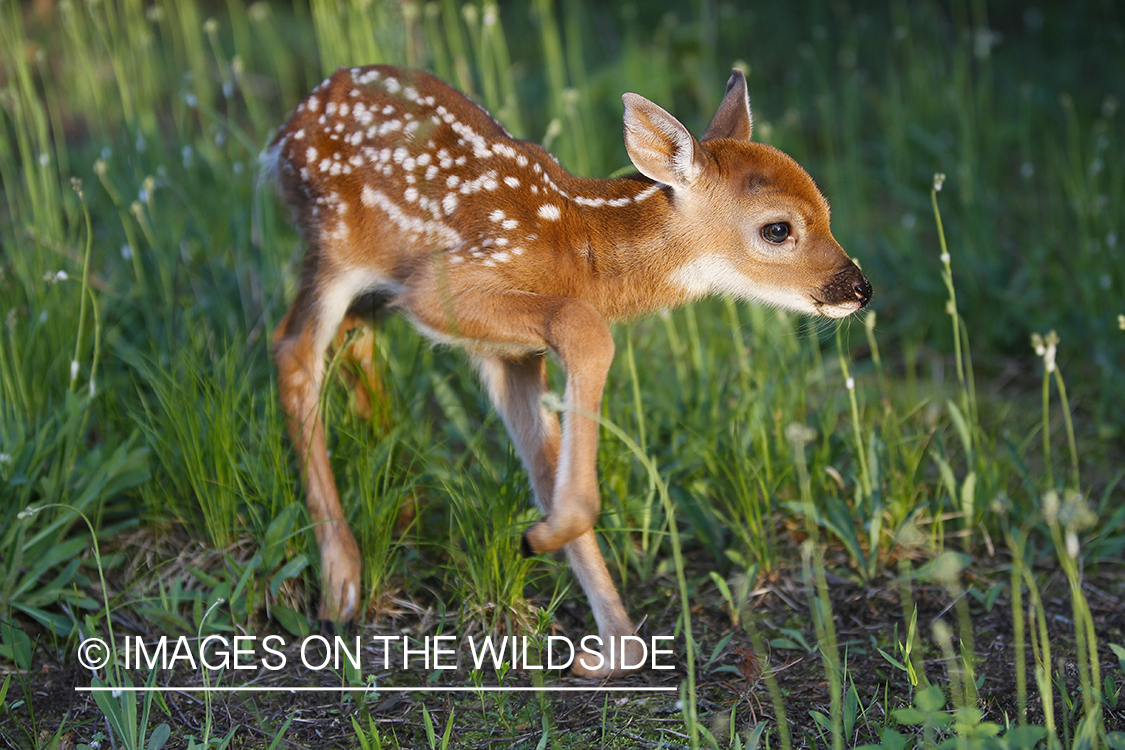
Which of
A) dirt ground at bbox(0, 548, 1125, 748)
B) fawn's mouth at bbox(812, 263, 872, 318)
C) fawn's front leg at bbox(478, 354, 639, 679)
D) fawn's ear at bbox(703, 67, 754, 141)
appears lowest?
dirt ground at bbox(0, 548, 1125, 748)

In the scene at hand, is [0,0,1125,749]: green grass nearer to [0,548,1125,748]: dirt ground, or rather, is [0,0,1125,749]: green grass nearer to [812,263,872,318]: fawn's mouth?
[0,548,1125,748]: dirt ground

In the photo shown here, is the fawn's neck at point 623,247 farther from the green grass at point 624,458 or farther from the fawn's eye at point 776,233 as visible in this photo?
the green grass at point 624,458

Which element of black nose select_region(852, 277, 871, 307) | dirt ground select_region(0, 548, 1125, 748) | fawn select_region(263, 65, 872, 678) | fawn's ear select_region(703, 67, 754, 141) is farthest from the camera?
fawn's ear select_region(703, 67, 754, 141)

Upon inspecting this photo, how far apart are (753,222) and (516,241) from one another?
2.14 feet

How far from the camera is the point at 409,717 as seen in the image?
266 cm

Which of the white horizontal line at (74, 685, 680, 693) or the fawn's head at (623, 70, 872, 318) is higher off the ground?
the fawn's head at (623, 70, 872, 318)

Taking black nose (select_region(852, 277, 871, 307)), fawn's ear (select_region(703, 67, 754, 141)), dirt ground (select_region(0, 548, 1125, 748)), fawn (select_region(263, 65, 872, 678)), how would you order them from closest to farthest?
dirt ground (select_region(0, 548, 1125, 748)) < fawn (select_region(263, 65, 872, 678)) < black nose (select_region(852, 277, 871, 307)) < fawn's ear (select_region(703, 67, 754, 141))

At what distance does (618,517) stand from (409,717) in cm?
93

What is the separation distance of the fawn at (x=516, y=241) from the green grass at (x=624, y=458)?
14 cm

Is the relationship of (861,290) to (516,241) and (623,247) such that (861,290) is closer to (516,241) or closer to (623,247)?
(623,247)

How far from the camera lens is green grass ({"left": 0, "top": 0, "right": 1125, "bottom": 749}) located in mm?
2684

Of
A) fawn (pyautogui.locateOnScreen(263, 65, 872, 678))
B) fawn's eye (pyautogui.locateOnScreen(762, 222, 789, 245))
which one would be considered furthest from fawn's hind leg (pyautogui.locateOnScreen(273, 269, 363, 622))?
fawn's eye (pyautogui.locateOnScreen(762, 222, 789, 245))

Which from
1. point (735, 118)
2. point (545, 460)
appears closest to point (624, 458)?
point (545, 460)

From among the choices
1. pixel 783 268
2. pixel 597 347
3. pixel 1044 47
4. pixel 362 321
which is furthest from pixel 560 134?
A: pixel 1044 47
